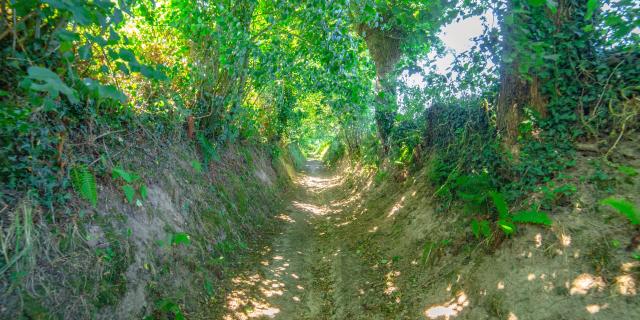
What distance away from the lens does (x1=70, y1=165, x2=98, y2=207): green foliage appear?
12.8 ft

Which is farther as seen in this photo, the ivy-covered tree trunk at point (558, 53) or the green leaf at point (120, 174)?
the ivy-covered tree trunk at point (558, 53)

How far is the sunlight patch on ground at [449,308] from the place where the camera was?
461 cm

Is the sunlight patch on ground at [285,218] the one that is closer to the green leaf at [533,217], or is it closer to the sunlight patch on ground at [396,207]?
the sunlight patch on ground at [396,207]

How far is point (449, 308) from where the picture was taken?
4.73 metres

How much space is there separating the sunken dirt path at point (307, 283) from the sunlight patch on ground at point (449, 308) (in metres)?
0.74

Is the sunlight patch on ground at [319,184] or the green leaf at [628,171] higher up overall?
the green leaf at [628,171]

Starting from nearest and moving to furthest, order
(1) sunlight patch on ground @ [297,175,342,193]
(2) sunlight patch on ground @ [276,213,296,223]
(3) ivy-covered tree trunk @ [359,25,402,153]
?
(2) sunlight patch on ground @ [276,213,296,223] → (3) ivy-covered tree trunk @ [359,25,402,153] → (1) sunlight patch on ground @ [297,175,342,193]

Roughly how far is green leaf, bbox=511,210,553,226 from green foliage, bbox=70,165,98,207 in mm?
5443

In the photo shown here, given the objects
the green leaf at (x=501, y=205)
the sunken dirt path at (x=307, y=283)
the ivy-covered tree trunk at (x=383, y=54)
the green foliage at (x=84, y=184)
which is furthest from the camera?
the ivy-covered tree trunk at (x=383, y=54)

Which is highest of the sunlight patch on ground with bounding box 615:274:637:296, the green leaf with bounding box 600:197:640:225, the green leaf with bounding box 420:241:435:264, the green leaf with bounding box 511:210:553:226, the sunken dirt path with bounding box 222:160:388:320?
the green leaf with bounding box 600:197:640:225

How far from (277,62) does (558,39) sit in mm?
5177

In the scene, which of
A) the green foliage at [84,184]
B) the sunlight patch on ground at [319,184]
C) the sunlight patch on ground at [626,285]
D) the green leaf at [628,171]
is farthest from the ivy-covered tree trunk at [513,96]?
the sunlight patch on ground at [319,184]

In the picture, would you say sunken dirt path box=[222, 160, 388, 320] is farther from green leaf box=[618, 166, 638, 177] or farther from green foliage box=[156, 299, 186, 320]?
green leaf box=[618, 166, 638, 177]

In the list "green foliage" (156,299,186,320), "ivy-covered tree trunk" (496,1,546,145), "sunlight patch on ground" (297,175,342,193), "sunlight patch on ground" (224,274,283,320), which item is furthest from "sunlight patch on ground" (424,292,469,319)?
"sunlight patch on ground" (297,175,342,193)
